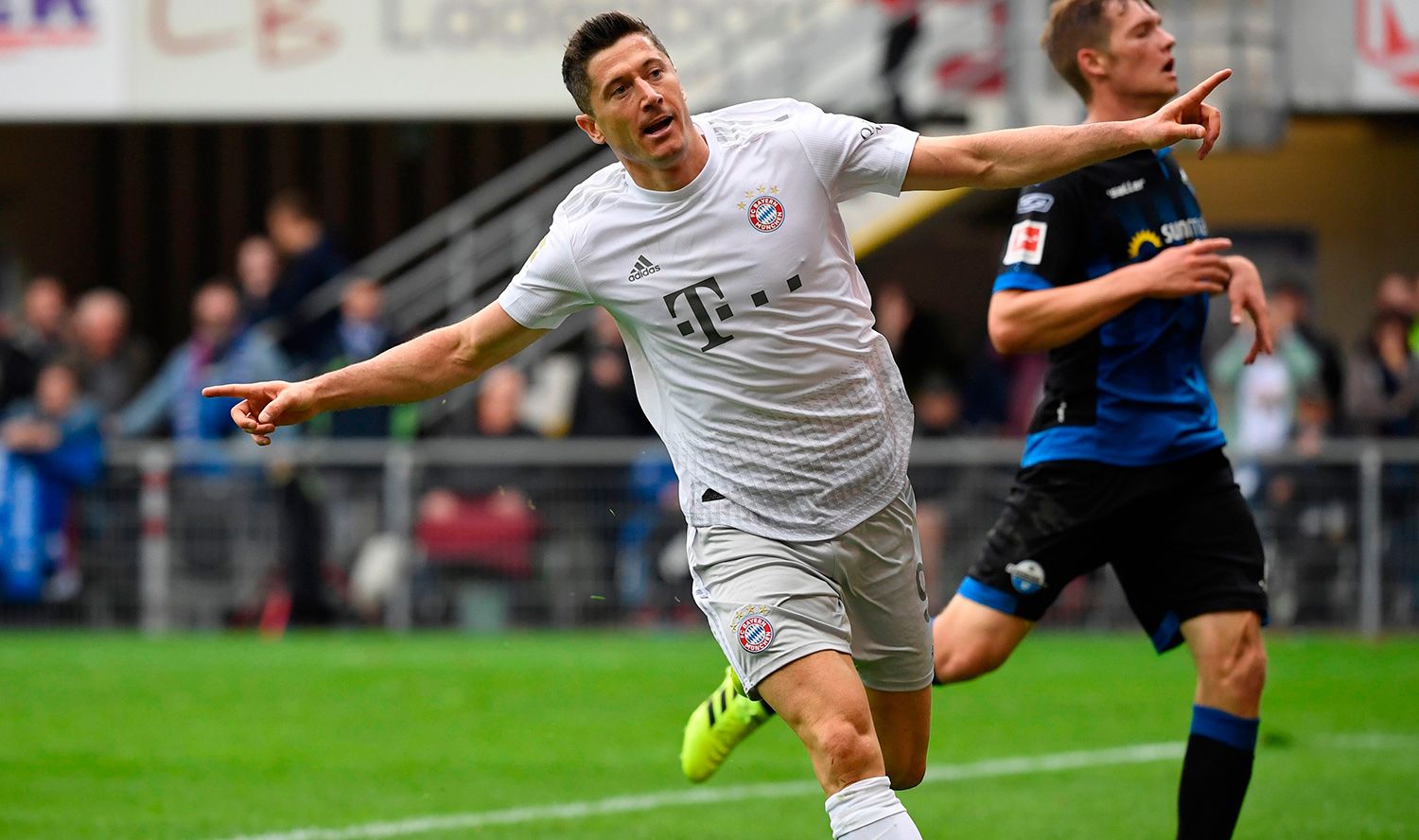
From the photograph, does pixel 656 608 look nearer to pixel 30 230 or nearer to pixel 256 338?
pixel 256 338

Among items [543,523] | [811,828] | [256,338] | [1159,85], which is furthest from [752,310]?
[256,338]

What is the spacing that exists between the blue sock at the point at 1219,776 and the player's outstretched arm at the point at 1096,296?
1.25 meters

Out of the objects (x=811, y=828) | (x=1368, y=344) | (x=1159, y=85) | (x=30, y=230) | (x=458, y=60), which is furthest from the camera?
(x=30, y=230)

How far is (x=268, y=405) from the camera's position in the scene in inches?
216

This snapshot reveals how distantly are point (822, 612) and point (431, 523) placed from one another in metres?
9.62

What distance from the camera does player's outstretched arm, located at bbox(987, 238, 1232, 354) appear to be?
19.5 ft

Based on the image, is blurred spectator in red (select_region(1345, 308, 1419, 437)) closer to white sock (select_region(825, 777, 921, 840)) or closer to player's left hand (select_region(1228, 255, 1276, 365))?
player's left hand (select_region(1228, 255, 1276, 365))

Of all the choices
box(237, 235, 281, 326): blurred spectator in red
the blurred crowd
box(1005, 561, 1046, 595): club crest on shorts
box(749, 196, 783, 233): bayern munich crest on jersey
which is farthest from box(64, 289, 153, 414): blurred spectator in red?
box(749, 196, 783, 233): bayern munich crest on jersey

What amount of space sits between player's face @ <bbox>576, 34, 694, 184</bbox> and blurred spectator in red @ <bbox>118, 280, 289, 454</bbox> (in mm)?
10007

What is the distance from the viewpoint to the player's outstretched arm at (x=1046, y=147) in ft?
17.1

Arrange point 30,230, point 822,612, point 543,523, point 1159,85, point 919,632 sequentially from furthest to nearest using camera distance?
point 30,230
point 543,523
point 1159,85
point 919,632
point 822,612

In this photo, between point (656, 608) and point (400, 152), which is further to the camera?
point (400, 152)

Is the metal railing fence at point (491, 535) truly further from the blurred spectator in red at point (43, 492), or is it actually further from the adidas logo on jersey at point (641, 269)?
the adidas logo on jersey at point (641, 269)

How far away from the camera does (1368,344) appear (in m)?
15.5
